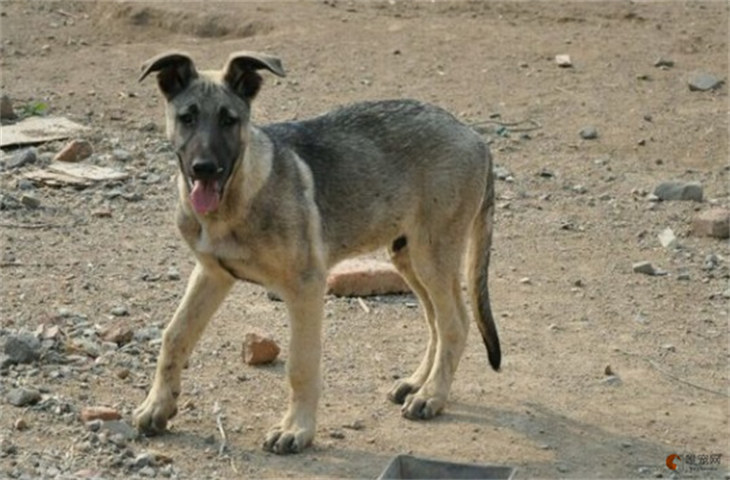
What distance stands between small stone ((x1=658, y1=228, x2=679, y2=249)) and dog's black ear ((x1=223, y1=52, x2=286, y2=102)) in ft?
12.6

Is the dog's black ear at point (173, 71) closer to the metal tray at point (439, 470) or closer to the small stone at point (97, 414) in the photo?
the small stone at point (97, 414)

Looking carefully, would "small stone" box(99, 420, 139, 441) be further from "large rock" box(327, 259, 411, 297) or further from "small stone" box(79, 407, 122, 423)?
"large rock" box(327, 259, 411, 297)

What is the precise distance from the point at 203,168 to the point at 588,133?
599cm

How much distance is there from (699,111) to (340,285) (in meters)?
4.83

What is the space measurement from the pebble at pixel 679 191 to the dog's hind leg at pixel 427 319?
136 inches

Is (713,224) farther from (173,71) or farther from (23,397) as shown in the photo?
(23,397)

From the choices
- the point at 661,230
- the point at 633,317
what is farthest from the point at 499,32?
the point at 633,317

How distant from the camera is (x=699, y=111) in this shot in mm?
13141

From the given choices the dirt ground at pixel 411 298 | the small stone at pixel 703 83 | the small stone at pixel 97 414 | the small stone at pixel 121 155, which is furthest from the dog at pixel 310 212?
the small stone at pixel 703 83

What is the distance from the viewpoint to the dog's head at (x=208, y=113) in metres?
7.21

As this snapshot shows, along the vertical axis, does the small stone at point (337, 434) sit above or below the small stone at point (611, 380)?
above

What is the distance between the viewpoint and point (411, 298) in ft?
31.0

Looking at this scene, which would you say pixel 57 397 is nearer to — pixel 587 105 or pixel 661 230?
pixel 661 230

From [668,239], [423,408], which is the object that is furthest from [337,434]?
[668,239]
